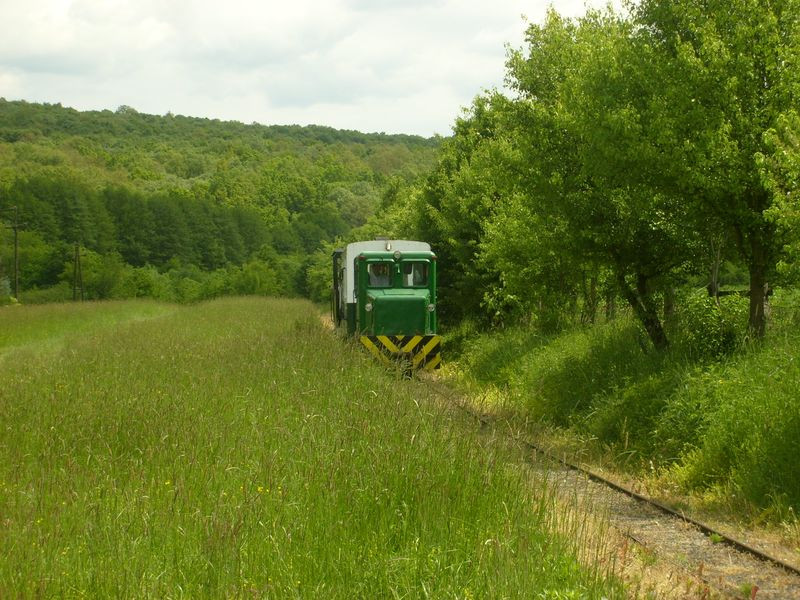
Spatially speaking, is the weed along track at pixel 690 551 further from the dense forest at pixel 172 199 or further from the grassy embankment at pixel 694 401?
the dense forest at pixel 172 199

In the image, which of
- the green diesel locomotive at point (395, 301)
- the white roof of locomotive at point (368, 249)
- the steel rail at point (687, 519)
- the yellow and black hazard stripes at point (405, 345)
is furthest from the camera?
the white roof of locomotive at point (368, 249)

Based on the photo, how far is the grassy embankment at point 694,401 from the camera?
29.4 feet

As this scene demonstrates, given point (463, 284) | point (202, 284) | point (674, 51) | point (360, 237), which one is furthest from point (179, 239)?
point (674, 51)

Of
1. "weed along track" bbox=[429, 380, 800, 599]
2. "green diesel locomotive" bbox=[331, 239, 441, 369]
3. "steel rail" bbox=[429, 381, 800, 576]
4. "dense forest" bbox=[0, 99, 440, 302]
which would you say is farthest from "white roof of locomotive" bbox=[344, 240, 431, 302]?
"dense forest" bbox=[0, 99, 440, 302]

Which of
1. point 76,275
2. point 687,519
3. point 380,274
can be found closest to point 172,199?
point 76,275

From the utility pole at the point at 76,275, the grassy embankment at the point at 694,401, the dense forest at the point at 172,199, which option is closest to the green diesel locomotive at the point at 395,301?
the grassy embankment at the point at 694,401

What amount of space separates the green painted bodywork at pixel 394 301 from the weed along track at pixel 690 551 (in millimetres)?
10833

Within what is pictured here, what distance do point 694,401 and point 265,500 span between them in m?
6.20

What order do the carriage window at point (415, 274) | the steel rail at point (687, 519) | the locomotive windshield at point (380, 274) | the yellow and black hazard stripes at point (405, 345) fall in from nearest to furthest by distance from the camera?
the steel rail at point (687, 519), the yellow and black hazard stripes at point (405, 345), the locomotive windshield at point (380, 274), the carriage window at point (415, 274)

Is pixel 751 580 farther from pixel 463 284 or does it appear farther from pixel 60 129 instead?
pixel 60 129

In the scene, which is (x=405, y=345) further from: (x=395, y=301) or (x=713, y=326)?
(x=713, y=326)

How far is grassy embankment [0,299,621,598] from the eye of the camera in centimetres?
532

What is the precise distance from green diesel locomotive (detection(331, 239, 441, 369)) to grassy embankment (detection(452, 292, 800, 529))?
321 cm

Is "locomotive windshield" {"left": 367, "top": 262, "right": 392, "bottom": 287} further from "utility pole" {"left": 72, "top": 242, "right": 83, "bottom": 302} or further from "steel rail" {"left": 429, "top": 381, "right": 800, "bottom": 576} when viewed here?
"utility pole" {"left": 72, "top": 242, "right": 83, "bottom": 302}
